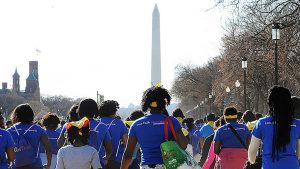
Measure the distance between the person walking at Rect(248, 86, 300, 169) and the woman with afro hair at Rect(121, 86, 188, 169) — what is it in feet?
3.05

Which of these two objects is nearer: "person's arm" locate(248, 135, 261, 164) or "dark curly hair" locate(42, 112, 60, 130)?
"person's arm" locate(248, 135, 261, 164)

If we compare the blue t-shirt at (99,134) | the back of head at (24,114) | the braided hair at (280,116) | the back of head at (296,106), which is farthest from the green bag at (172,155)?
the back of head at (24,114)

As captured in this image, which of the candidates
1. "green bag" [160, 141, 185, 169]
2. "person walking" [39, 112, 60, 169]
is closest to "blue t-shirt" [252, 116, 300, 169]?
"green bag" [160, 141, 185, 169]

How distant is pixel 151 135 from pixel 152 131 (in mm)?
49

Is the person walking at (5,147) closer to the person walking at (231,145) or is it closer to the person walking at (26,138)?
the person walking at (26,138)

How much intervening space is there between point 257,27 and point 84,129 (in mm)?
35813

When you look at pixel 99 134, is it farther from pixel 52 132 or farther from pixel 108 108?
pixel 52 132

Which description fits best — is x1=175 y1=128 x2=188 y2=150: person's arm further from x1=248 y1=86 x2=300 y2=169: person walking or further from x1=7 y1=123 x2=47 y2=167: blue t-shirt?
x1=7 y1=123 x2=47 y2=167: blue t-shirt

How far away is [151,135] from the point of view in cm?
775

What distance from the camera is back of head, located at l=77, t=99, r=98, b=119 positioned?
10242 millimetres

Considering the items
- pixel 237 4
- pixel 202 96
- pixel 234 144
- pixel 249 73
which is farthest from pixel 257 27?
pixel 202 96

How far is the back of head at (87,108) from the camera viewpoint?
1024cm

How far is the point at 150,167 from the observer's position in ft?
25.0

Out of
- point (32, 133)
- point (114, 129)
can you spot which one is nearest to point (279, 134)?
point (32, 133)
